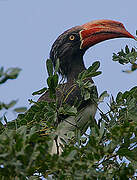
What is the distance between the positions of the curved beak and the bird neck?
0.64 feet

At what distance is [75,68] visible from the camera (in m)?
5.64

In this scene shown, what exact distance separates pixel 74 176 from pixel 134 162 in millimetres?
619

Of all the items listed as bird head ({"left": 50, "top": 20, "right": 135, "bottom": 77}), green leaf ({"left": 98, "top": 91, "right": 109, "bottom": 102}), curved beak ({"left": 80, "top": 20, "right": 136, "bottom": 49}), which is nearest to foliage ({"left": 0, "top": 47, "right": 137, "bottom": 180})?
green leaf ({"left": 98, "top": 91, "right": 109, "bottom": 102})

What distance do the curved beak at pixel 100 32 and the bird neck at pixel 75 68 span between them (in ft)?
0.64

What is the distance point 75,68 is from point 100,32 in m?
0.54

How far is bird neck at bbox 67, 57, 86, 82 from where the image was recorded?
5.54 meters

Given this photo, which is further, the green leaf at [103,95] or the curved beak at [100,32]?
the curved beak at [100,32]

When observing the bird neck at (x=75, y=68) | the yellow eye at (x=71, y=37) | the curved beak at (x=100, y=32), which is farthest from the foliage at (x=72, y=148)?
the yellow eye at (x=71, y=37)

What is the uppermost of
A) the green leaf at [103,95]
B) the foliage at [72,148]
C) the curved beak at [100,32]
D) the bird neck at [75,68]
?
the curved beak at [100,32]

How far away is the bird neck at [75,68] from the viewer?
5539mm

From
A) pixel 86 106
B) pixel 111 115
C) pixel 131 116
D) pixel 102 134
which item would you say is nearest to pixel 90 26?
pixel 86 106

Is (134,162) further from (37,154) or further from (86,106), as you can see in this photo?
(86,106)

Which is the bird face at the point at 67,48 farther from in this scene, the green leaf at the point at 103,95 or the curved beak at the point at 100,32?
the green leaf at the point at 103,95

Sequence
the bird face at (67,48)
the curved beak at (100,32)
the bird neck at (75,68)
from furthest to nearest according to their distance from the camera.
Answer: the bird face at (67,48) → the bird neck at (75,68) → the curved beak at (100,32)
